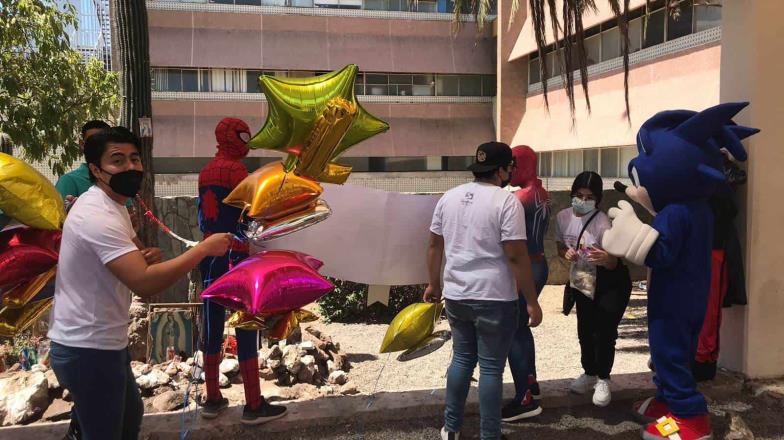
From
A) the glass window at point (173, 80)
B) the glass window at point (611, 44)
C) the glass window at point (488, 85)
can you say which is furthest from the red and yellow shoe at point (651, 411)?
the glass window at point (488, 85)

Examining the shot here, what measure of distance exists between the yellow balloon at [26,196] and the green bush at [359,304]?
5235 millimetres

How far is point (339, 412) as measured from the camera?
3.54 metres

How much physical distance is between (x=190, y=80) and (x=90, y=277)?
2055 centimetres

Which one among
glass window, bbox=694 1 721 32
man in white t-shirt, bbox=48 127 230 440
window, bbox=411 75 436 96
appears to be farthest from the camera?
window, bbox=411 75 436 96

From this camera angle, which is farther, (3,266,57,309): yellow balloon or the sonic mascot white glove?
the sonic mascot white glove

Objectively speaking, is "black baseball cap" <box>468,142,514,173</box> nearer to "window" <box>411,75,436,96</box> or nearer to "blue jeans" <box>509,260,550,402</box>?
"blue jeans" <box>509,260,550,402</box>

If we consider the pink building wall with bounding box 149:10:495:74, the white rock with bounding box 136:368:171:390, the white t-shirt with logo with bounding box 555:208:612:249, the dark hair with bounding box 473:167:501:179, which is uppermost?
the pink building wall with bounding box 149:10:495:74

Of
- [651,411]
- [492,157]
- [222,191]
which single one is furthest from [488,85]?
[222,191]

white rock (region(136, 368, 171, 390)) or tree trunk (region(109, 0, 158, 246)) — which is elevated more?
tree trunk (region(109, 0, 158, 246))

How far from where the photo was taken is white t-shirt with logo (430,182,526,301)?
9.23 ft

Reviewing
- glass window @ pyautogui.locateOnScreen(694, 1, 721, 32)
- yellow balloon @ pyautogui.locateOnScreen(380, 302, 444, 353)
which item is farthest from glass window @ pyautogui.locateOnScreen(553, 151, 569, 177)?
yellow balloon @ pyautogui.locateOnScreen(380, 302, 444, 353)

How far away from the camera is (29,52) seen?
20.5ft

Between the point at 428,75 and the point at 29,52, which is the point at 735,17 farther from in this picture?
the point at 428,75

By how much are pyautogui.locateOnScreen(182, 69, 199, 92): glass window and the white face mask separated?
1968cm
